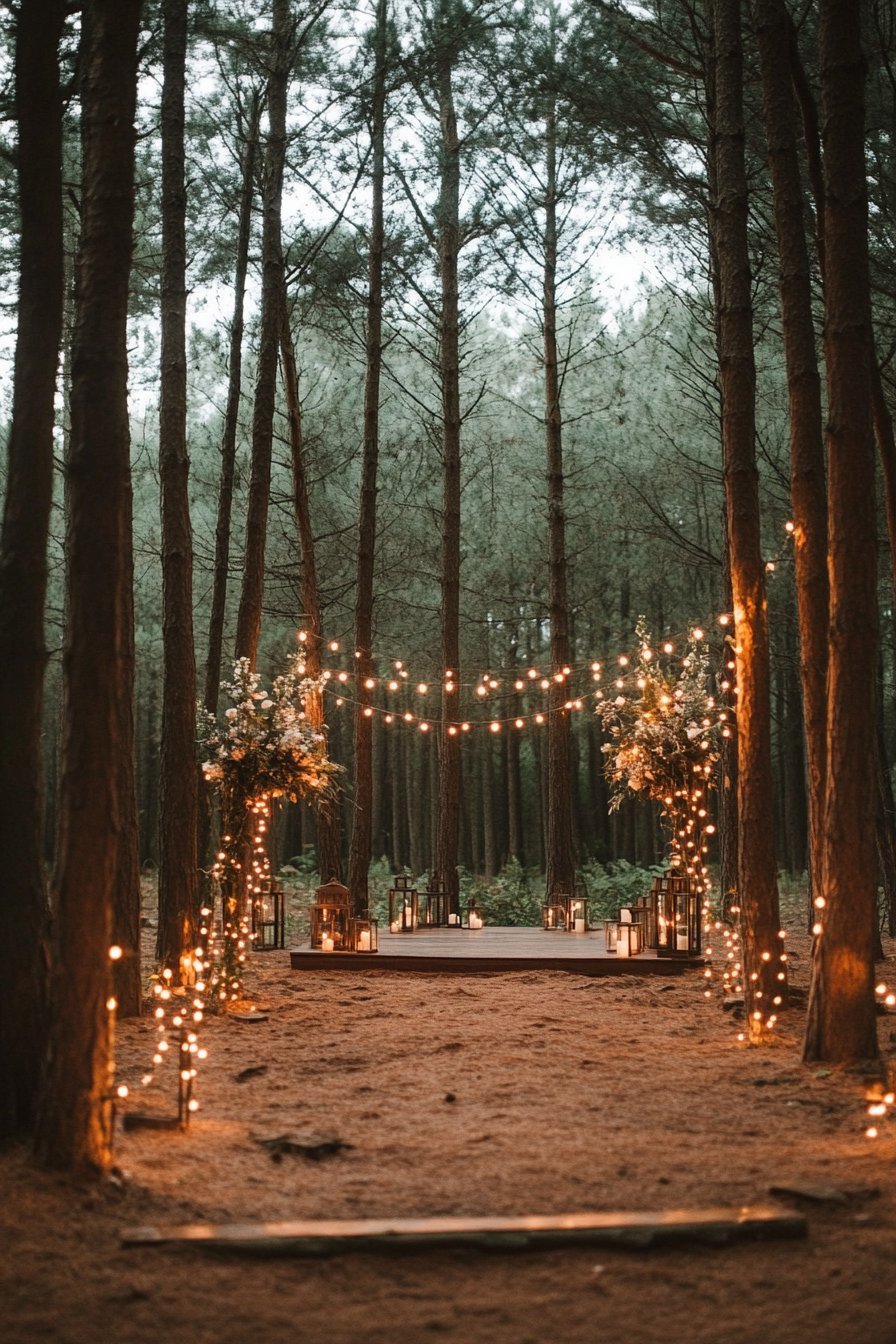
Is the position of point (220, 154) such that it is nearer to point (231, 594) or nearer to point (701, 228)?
point (701, 228)

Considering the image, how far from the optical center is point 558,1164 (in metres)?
4.30

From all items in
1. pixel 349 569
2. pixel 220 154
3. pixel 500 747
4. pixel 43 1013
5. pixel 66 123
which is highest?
pixel 220 154

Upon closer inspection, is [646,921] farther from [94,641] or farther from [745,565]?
[94,641]

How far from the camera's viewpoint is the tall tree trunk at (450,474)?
46.6 feet

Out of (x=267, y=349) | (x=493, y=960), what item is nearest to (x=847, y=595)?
(x=493, y=960)

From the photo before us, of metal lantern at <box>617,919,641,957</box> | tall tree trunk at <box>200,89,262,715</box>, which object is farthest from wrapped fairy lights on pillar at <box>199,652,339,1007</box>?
tall tree trunk at <box>200,89,262,715</box>

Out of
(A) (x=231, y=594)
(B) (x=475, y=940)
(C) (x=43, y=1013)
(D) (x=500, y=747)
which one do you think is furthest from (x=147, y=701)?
(C) (x=43, y=1013)

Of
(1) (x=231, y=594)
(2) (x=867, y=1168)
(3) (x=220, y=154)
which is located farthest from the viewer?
(1) (x=231, y=594)

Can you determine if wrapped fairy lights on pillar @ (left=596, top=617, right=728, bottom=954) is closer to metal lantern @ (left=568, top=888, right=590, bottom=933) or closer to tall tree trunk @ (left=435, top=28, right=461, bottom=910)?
metal lantern @ (left=568, top=888, right=590, bottom=933)

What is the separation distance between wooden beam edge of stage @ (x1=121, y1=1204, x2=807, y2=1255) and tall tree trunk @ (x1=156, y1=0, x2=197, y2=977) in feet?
17.3

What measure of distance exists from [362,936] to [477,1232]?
720 cm

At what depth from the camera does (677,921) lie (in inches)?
412

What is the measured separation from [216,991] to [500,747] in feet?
60.9

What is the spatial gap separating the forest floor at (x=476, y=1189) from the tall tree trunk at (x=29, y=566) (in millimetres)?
704
